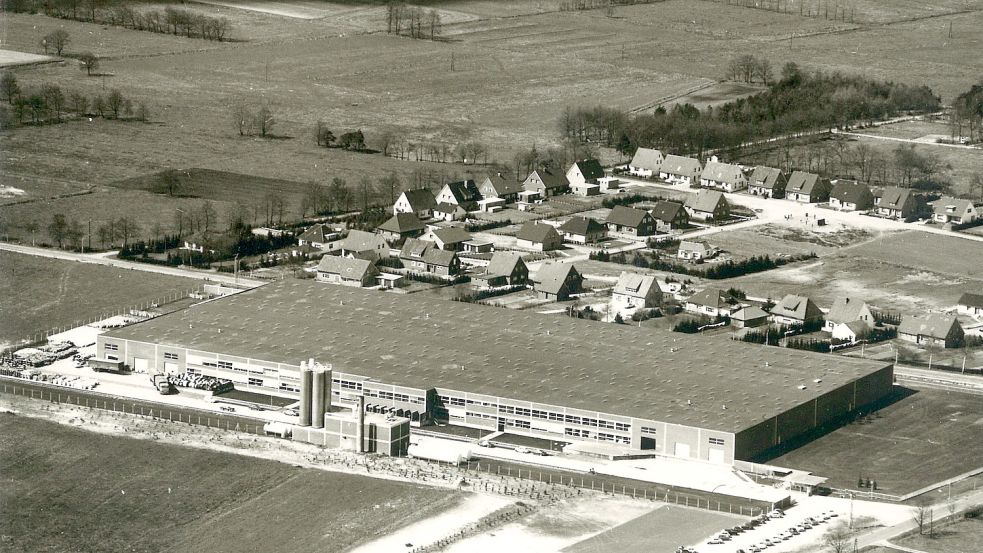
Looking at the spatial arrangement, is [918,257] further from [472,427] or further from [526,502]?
[526,502]

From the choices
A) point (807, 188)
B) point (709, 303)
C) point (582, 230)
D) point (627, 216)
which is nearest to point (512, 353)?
point (709, 303)

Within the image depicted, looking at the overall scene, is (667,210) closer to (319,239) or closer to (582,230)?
(582,230)

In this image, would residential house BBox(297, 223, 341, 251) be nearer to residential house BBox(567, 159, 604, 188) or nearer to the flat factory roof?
the flat factory roof

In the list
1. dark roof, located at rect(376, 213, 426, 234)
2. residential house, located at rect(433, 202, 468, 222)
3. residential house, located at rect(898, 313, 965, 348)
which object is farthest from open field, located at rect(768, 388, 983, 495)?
residential house, located at rect(433, 202, 468, 222)

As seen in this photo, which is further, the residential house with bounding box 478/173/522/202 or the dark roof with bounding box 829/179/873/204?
the residential house with bounding box 478/173/522/202

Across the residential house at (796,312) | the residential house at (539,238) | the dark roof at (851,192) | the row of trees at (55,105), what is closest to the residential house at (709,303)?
the residential house at (796,312)
